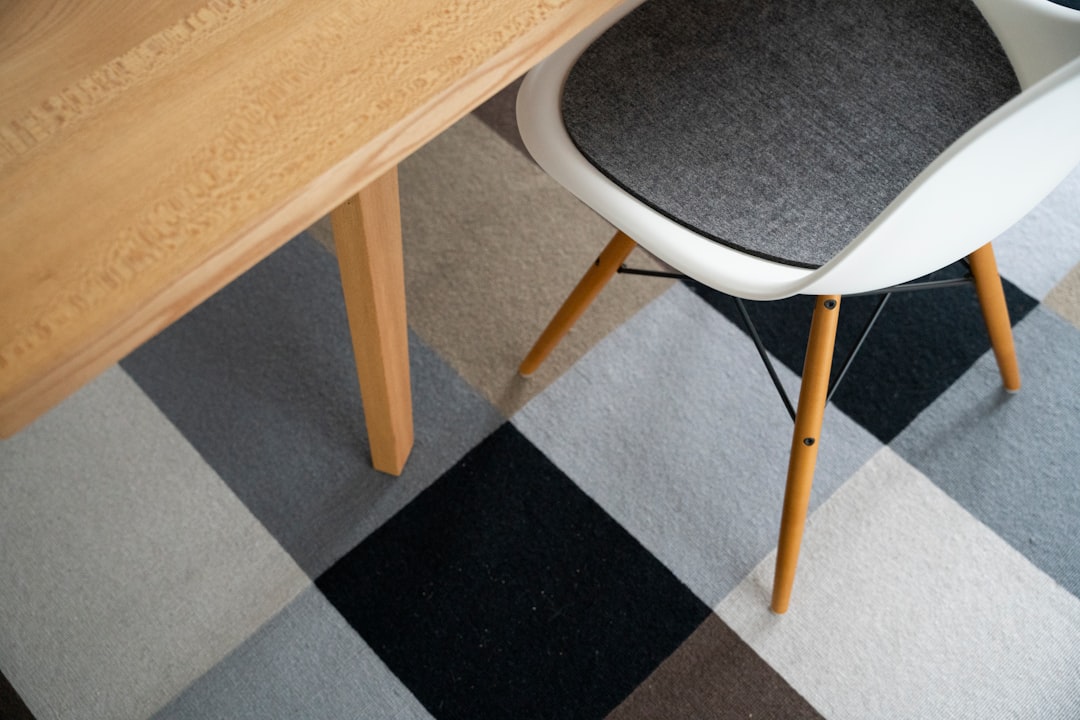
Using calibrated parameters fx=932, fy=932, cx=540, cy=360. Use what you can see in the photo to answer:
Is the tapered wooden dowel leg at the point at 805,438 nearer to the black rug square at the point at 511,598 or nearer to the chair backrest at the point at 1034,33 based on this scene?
the black rug square at the point at 511,598

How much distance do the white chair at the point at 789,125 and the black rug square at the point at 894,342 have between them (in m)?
0.34

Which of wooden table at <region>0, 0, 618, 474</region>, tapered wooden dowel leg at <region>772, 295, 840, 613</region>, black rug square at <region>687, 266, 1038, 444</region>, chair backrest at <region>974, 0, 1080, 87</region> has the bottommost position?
black rug square at <region>687, 266, 1038, 444</region>

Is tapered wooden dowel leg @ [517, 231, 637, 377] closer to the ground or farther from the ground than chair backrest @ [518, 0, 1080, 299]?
closer to the ground

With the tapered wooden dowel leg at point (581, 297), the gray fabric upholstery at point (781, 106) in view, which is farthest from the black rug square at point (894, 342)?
the gray fabric upholstery at point (781, 106)

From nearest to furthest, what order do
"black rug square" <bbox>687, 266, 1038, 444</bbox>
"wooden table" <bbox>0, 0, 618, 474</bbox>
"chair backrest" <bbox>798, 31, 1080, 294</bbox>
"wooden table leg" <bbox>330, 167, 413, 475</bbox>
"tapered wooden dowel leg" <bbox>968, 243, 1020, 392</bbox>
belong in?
"wooden table" <bbox>0, 0, 618, 474</bbox> → "chair backrest" <bbox>798, 31, 1080, 294</bbox> → "wooden table leg" <bbox>330, 167, 413, 475</bbox> → "tapered wooden dowel leg" <bbox>968, 243, 1020, 392</bbox> → "black rug square" <bbox>687, 266, 1038, 444</bbox>

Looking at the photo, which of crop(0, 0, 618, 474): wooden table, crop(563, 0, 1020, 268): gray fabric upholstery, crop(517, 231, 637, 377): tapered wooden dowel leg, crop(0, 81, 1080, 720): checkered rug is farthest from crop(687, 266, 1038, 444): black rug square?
crop(0, 0, 618, 474): wooden table

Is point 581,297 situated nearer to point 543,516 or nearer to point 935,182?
point 543,516

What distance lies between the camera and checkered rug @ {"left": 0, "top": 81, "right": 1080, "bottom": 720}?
1.18 metres

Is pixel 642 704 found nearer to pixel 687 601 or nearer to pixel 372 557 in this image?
pixel 687 601

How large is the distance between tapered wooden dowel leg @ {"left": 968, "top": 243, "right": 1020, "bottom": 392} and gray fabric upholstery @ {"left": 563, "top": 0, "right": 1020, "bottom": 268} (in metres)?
0.19

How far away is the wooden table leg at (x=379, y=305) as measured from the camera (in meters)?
0.89

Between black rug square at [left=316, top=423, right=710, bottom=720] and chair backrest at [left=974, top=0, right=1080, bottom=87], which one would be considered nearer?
chair backrest at [left=974, top=0, right=1080, bottom=87]

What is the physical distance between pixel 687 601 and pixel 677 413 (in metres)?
0.28

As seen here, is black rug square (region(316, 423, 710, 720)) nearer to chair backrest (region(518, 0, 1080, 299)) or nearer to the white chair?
the white chair
